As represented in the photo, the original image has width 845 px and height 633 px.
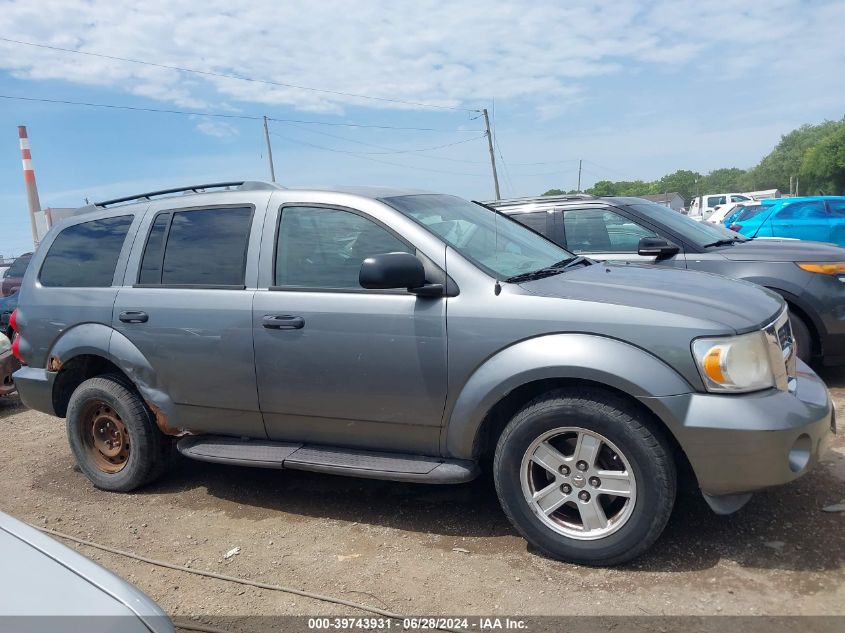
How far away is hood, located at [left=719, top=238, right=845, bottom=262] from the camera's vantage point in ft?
19.5

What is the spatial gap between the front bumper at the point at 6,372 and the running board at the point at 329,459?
155 inches

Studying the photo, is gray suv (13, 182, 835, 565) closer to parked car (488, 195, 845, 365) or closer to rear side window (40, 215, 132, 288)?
rear side window (40, 215, 132, 288)

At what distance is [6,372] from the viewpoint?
24.2 feet

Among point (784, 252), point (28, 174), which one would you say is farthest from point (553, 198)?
point (28, 174)

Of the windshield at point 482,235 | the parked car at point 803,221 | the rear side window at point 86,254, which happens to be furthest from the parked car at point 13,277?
the parked car at point 803,221

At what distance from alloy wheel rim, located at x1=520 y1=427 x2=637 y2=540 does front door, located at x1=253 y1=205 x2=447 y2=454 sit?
549 mm

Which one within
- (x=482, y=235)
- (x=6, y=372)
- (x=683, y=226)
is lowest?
(x=6, y=372)

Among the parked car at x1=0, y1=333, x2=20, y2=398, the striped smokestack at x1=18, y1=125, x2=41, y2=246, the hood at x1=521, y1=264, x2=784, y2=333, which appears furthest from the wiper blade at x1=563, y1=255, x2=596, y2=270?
the striped smokestack at x1=18, y1=125, x2=41, y2=246

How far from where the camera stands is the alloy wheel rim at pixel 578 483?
3.25 m

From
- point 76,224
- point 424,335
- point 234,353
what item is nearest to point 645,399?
point 424,335

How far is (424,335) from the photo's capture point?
358 cm

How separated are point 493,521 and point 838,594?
5.39ft

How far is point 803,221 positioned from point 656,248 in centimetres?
923

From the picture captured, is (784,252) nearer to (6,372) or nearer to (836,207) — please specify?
(6,372)
